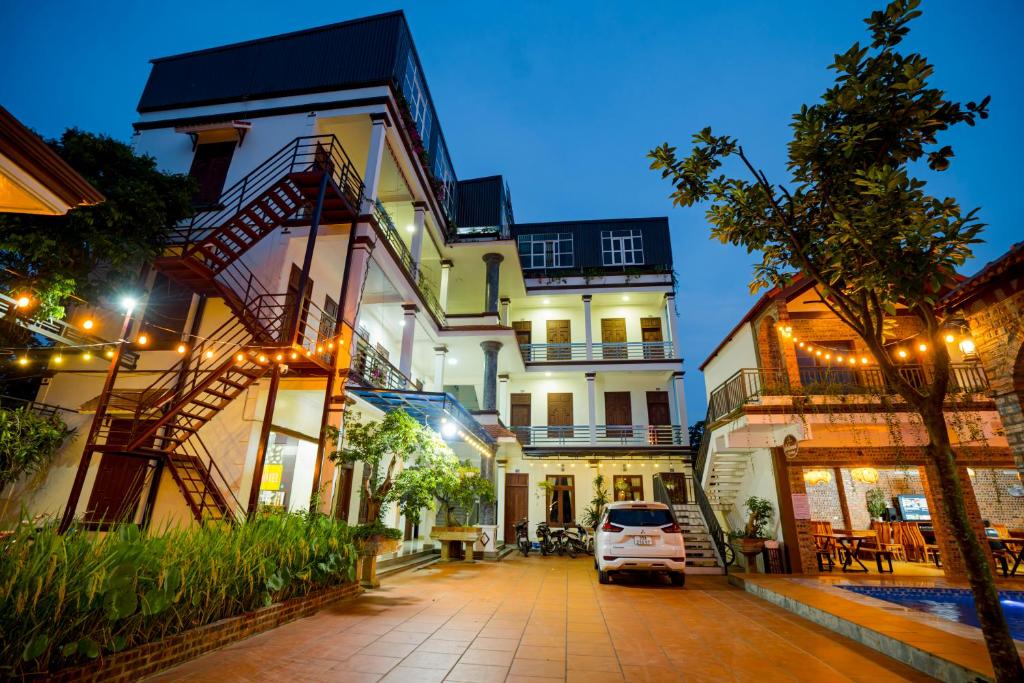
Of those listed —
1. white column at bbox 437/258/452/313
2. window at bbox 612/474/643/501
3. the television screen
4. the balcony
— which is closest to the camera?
the television screen

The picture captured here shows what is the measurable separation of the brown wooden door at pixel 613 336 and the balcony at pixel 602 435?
134 inches

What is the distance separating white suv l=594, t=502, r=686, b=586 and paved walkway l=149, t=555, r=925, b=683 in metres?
0.96

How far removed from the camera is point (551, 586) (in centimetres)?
896

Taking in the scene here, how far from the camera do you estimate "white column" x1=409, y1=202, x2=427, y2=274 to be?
13945 millimetres

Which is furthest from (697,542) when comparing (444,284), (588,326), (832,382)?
(444,284)

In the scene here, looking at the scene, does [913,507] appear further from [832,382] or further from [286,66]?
[286,66]

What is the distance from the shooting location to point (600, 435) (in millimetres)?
20203

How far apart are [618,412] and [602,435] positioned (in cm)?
145

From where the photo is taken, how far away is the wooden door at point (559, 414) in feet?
66.3

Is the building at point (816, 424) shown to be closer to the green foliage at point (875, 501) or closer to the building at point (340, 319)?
the green foliage at point (875, 501)

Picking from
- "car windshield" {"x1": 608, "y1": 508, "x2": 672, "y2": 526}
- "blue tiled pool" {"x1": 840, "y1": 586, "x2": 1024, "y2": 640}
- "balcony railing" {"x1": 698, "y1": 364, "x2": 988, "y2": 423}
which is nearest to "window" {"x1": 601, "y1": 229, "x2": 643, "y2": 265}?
"balcony railing" {"x1": 698, "y1": 364, "x2": 988, "y2": 423}

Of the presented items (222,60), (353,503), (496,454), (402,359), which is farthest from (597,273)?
(222,60)

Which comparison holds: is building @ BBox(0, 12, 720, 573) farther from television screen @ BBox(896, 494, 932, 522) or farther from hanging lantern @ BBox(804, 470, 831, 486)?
television screen @ BBox(896, 494, 932, 522)

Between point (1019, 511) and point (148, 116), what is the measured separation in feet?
92.3
